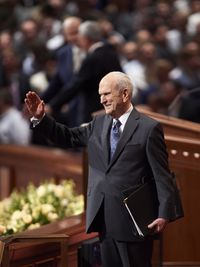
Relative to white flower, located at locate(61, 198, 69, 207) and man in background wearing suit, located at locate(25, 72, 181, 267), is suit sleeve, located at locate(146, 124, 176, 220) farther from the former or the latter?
white flower, located at locate(61, 198, 69, 207)

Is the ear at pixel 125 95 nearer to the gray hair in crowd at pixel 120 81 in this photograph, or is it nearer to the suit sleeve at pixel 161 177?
the gray hair in crowd at pixel 120 81

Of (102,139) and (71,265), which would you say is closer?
(102,139)

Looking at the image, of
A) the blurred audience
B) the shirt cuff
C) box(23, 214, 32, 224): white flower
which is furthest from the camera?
the blurred audience

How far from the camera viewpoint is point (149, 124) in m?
5.70

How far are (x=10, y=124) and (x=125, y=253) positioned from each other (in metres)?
5.44

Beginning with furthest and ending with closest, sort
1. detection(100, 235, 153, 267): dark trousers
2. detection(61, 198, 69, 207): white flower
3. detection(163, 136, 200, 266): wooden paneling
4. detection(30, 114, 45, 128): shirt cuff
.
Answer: detection(61, 198, 69, 207): white flower, detection(163, 136, 200, 266): wooden paneling, detection(30, 114, 45, 128): shirt cuff, detection(100, 235, 153, 267): dark trousers

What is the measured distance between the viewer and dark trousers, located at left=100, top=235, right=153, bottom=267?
568 cm

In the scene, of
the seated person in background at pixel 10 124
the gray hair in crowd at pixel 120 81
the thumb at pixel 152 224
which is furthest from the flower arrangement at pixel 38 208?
the seated person in background at pixel 10 124

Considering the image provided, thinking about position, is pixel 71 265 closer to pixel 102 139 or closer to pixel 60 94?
pixel 102 139

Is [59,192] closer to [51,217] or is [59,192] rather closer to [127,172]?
[51,217]

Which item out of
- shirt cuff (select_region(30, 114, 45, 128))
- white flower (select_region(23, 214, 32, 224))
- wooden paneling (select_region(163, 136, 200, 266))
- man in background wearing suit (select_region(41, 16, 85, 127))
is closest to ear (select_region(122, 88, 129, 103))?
shirt cuff (select_region(30, 114, 45, 128))

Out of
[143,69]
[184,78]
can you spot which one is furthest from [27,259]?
[143,69]

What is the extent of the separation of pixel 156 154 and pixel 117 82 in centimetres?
47

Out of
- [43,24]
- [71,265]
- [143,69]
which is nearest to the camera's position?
[71,265]
